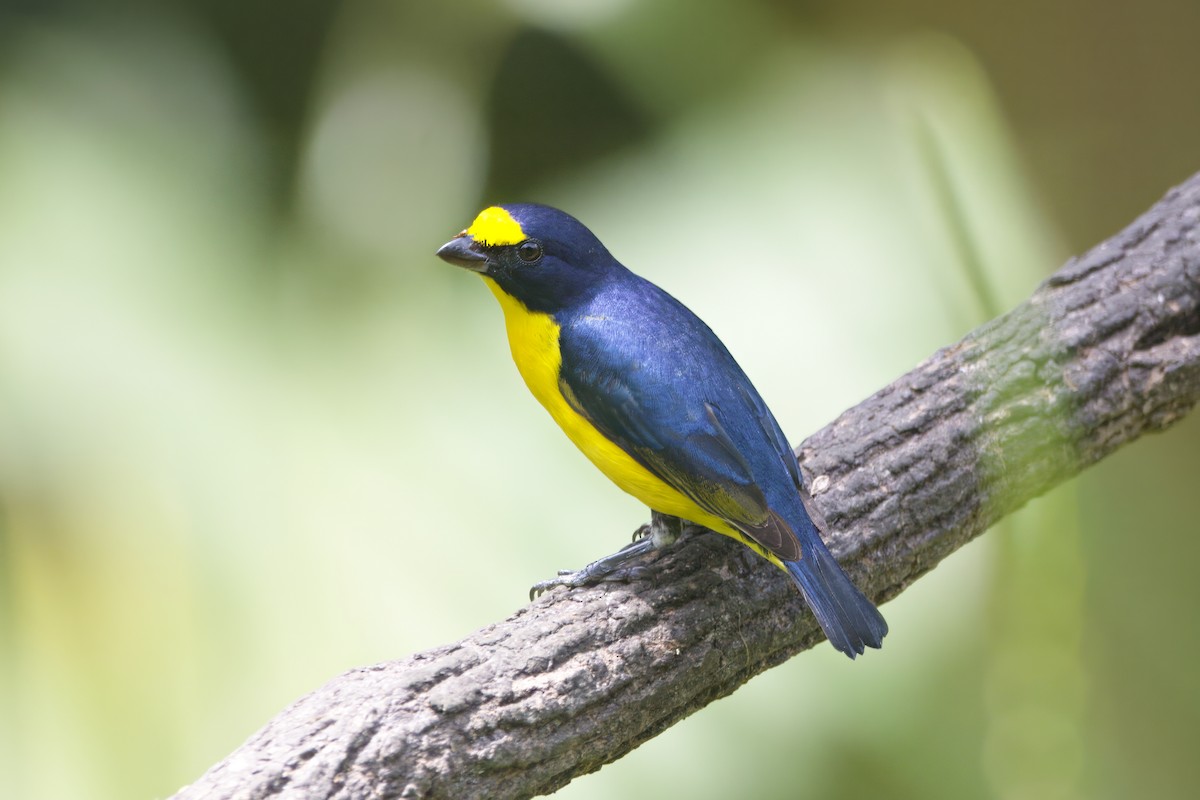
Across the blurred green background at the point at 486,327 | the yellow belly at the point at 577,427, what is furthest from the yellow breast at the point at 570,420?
the blurred green background at the point at 486,327

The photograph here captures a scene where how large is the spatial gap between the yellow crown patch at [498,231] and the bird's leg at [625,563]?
0.63 meters

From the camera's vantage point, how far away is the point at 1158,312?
2.58m

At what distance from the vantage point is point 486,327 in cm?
342

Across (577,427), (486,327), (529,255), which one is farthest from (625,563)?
(486,327)

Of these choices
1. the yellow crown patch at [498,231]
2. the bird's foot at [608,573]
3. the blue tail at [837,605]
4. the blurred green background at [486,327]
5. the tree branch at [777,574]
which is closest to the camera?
the tree branch at [777,574]

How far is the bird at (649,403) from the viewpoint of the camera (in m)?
1.99

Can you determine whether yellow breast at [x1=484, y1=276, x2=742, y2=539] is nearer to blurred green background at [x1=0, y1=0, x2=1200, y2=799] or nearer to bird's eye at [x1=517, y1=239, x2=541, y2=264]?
bird's eye at [x1=517, y1=239, x2=541, y2=264]

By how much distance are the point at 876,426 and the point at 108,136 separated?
8.96ft

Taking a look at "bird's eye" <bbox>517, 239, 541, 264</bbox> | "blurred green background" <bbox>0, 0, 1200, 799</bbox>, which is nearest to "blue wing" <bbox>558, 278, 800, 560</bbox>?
"bird's eye" <bbox>517, 239, 541, 264</bbox>

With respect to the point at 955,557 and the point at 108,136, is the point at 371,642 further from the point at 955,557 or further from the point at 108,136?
the point at 108,136

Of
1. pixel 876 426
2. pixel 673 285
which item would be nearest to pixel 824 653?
pixel 876 426

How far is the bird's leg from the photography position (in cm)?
212

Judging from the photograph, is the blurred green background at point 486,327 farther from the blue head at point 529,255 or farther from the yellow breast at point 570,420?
the blue head at point 529,255

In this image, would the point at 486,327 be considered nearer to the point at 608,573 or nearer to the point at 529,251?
the point at 529,251
